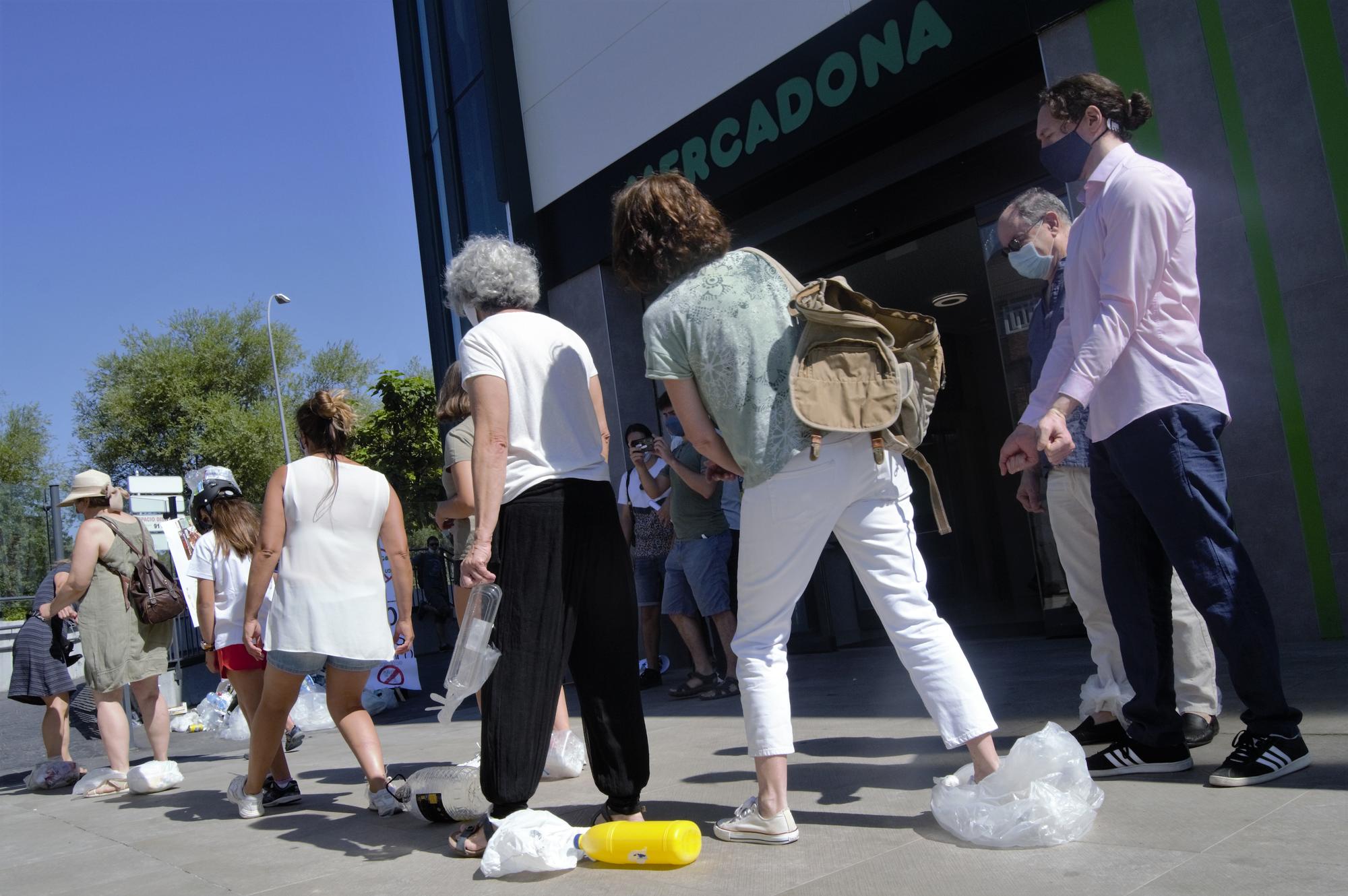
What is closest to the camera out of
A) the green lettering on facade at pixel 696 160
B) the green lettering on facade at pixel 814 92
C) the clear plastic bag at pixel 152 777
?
the clear plastic bag at pixel 152 777

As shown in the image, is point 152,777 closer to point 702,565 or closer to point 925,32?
point 702,565

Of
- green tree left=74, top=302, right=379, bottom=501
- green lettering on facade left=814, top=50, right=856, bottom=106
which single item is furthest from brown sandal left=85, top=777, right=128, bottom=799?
green tree left=74, top=302, right=379, bottom=501

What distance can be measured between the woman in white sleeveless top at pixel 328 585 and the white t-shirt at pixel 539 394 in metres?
1.20

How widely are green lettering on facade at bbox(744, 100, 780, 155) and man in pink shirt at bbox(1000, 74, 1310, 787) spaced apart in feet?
16.7

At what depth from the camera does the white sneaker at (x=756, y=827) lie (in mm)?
2793

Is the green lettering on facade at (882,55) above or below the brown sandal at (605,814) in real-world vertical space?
above

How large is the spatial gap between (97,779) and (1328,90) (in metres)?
7.43

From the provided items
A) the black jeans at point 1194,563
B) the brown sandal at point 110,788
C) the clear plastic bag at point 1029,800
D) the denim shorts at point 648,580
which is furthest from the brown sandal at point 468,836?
the denim shorts at point 648,580

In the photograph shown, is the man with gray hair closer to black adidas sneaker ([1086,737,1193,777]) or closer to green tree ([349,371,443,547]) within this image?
black adidas sneaker ([1086,737,1193,777])

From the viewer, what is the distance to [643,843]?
108 inches

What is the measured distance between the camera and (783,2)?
26.1ft

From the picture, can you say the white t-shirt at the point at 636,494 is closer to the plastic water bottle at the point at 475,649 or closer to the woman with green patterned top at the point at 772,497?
the plastic water bottle at the point at 475,649

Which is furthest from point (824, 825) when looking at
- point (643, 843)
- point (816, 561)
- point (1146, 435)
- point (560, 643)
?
point (1146, 435)

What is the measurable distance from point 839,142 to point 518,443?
548 cm
